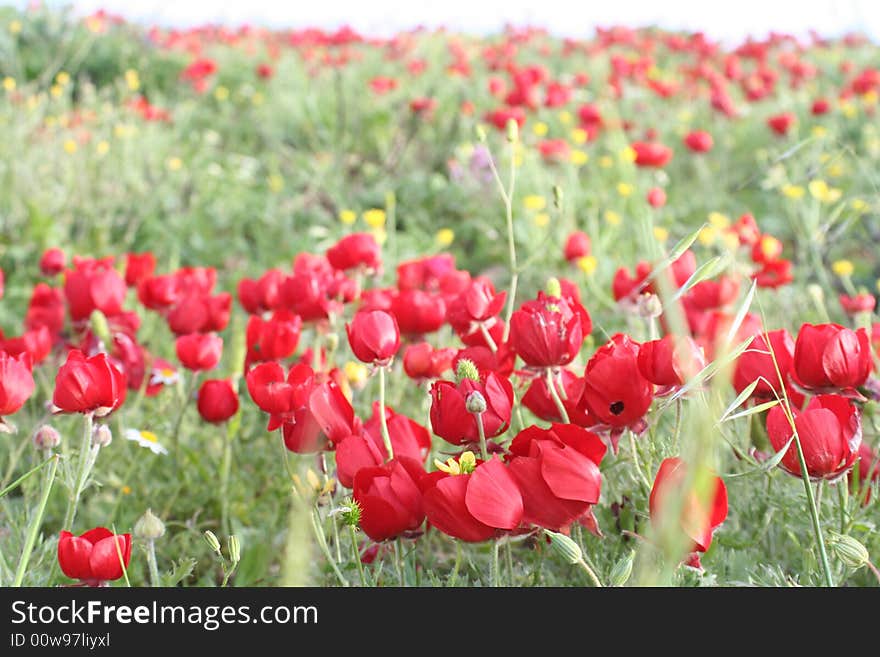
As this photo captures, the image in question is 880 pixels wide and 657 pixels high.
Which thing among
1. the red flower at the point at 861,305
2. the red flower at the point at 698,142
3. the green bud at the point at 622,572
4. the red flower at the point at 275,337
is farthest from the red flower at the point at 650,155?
the green bud at the point at 622,572

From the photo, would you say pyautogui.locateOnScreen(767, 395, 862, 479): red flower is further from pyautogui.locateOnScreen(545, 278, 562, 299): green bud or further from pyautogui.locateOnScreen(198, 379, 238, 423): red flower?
pyautogui.locateOnScreen(198, 379, 238, 423): red flower

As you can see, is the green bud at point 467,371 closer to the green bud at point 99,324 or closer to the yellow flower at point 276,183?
the green bud at point 99,324

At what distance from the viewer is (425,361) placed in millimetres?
1466

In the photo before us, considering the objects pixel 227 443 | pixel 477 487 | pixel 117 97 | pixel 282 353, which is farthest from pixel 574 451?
pixel 117 97

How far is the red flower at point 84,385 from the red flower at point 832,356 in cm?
87

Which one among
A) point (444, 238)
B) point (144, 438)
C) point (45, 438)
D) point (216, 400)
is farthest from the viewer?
point (444, 238)

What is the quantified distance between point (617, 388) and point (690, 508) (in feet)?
0.79

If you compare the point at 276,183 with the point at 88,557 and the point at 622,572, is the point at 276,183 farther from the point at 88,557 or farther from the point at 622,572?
the point at 622,572

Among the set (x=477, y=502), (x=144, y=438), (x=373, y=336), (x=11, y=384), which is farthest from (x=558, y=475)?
(x=144, y=438)

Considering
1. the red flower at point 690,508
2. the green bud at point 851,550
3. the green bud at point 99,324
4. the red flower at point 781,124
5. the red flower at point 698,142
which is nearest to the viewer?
the red flower at point 690,508

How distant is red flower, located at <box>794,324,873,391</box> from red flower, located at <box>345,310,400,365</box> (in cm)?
53

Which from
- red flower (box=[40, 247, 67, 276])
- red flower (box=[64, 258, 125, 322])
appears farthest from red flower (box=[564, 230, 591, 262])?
red flower (box=[40, 247, 67, 276])

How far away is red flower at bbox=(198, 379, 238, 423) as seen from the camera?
5.23ft

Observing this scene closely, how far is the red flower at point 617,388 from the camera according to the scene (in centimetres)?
108
